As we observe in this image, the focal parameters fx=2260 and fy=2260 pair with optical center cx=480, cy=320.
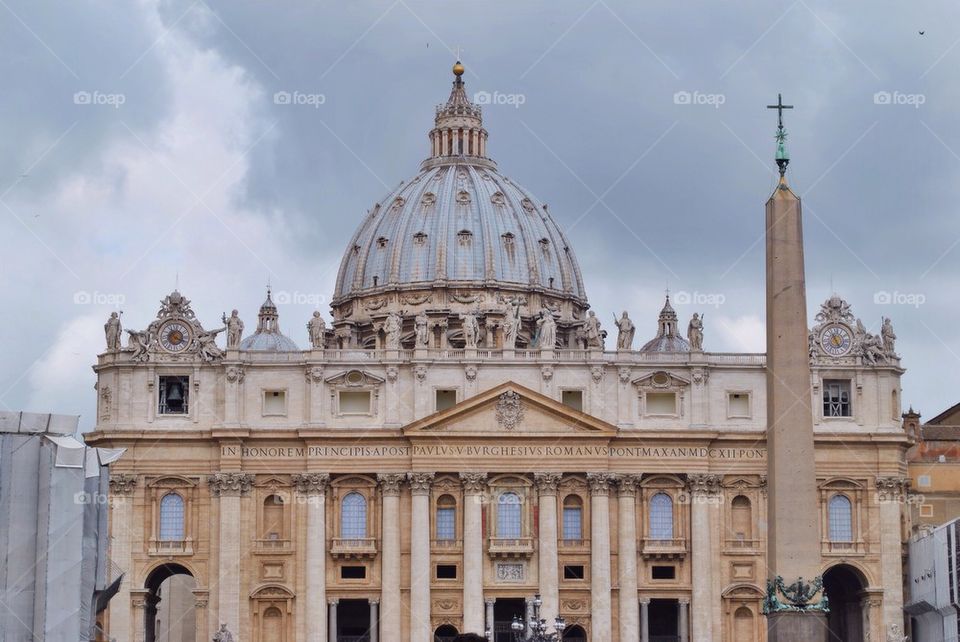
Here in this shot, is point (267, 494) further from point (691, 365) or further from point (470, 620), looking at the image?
point (691, 365)

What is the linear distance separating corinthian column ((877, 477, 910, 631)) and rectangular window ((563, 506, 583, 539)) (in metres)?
13.8

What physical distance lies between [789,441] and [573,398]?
54.9 meters

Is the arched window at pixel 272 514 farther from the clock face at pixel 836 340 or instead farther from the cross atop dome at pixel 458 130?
the cross atop dome at pixel 458 130

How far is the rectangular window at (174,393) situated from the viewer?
103m

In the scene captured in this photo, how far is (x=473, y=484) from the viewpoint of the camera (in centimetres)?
10156

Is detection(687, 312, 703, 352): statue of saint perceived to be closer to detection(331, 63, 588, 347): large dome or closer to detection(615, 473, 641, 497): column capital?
detection(615, 473, 641, 497): column capital

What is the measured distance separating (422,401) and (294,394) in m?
5.86

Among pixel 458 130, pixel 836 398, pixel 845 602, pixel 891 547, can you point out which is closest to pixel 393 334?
pixel 836 398

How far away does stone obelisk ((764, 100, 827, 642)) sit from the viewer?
48.2 meters

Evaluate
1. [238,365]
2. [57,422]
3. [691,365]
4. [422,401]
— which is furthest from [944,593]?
[57,422]

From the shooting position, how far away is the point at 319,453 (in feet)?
335

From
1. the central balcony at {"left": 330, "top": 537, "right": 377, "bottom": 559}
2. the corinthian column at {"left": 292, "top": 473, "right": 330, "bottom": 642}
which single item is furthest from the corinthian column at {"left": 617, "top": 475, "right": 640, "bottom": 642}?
the corinthian column at {"left": 292, "top": 473, "right": 330, "bottom": 642}

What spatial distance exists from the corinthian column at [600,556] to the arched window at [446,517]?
20.4ft

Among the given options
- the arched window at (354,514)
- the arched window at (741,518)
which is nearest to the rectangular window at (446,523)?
the arched window at (354,514)
